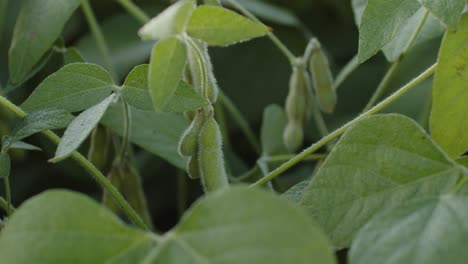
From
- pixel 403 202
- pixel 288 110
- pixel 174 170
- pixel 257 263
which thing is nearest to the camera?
pixel 257 263

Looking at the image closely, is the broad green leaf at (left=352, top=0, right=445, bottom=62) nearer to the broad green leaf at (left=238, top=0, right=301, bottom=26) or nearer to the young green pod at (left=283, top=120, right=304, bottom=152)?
the young green pod at (left=283, top=120, right=304, bottom=152)

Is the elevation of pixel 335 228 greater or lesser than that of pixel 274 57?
greater

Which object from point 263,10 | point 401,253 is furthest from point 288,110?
point 401,253

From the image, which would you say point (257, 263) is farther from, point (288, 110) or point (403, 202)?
point (288, 110)

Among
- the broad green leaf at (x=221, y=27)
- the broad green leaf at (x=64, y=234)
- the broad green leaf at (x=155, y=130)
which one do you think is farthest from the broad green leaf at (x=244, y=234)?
the broad green leaf at (x=155, y=130)

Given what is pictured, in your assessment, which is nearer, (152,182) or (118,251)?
(118,251)

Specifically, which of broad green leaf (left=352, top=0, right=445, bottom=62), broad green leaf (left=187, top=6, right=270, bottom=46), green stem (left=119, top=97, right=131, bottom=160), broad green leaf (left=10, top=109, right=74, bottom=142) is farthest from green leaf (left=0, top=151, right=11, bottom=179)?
broad green leaf (left=352, top=0, right=445, bottom=62)

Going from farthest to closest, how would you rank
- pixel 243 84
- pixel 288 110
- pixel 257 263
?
pixel 243 84 < pixel 288 110 < pixel 257 263
